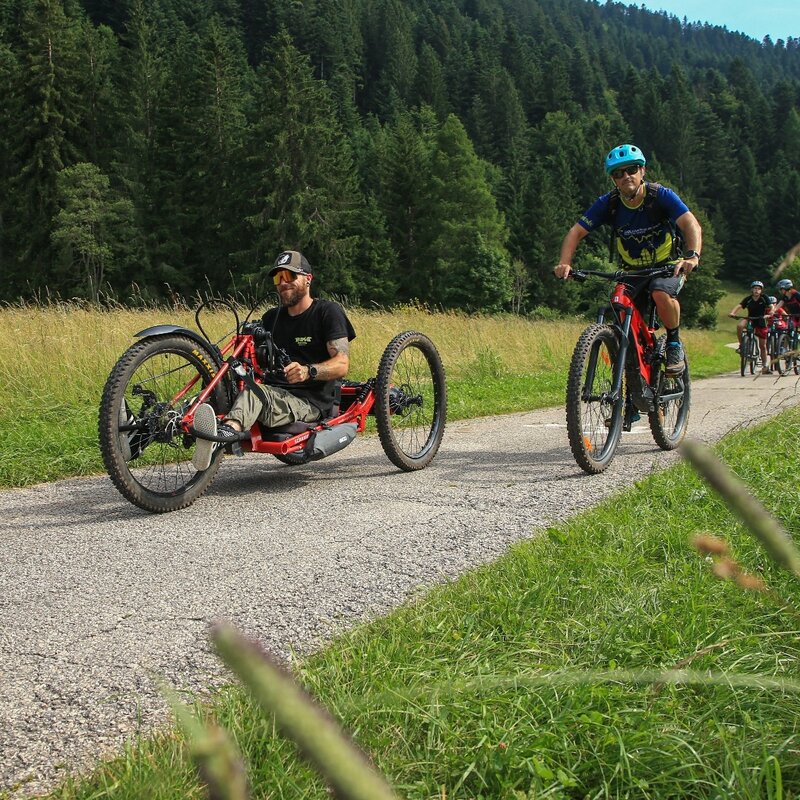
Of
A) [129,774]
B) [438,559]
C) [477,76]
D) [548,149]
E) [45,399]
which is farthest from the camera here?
[477,76]

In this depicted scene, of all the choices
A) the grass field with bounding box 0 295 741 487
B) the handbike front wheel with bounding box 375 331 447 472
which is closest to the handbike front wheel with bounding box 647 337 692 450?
the handbike front wheel with bounding box 375 331 447 472

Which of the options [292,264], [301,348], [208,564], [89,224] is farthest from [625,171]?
[89,224]

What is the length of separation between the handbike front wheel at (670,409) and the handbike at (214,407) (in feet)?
5.32

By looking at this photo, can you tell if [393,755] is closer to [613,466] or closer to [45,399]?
[613,466]

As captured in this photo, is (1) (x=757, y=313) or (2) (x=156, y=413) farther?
(1) (x=757, y=313)

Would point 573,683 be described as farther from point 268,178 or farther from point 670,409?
point 268,178

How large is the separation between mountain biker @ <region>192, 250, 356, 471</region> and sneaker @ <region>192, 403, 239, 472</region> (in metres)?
0.27

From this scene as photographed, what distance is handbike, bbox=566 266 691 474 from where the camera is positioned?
18.3 ft

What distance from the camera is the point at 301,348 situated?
5.65 meters

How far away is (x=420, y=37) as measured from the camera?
127 metres

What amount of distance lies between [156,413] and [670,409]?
4110mm

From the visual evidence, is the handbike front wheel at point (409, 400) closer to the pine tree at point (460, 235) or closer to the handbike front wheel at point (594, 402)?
the handbike front wheel at point (594, 402)

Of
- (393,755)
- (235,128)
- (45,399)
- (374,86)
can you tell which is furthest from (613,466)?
(374,86)

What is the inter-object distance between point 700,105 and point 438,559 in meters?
127
